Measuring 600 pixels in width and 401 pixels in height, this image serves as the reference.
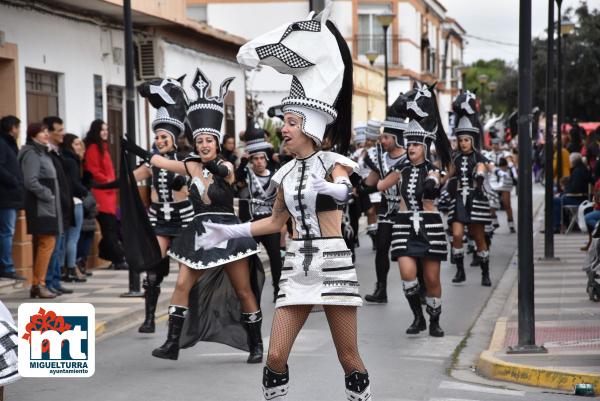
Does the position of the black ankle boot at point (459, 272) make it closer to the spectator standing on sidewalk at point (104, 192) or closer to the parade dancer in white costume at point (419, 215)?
the parade dancer in white costume at point (419, 215)

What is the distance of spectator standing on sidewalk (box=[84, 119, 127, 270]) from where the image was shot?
17.0m

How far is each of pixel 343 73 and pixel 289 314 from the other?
4.93 ft

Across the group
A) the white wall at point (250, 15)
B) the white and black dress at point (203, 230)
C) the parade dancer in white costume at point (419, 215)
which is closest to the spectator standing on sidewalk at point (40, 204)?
the parade dancer in white costume at point (419, 215)

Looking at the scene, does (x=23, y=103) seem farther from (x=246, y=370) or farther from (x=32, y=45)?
(x=246, y=370)

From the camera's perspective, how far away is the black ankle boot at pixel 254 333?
10242mm

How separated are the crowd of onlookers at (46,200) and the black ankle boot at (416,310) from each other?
340 centimetres

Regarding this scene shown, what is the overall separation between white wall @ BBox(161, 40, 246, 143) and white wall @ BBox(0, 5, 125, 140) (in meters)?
1.54

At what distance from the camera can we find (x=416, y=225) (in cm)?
1180

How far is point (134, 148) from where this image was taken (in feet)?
34.3

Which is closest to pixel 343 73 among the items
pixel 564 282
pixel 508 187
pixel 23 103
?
pixel 564 282

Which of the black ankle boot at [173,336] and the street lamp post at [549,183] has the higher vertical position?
the street lamp post at [549,183]

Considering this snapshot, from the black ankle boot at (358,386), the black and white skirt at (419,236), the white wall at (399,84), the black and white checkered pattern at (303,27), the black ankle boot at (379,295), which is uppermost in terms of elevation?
the white wall at (399,84)

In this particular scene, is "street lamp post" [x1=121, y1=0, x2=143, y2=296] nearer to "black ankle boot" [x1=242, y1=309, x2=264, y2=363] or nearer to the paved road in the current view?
the paved road

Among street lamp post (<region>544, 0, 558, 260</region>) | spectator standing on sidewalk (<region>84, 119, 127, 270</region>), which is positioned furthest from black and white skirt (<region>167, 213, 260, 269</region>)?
street lamp post (<region>544, 0, 558, 260</region>)
